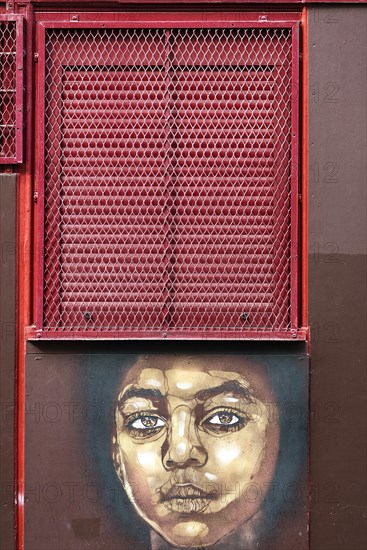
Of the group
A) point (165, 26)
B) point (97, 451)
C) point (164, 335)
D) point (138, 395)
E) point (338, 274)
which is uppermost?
point (165, 26)

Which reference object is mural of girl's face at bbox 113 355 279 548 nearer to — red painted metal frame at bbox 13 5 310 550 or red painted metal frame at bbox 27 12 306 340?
red painted metal frame at bbox 27 12 306 340

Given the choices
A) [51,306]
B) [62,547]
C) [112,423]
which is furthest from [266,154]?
[62,547]

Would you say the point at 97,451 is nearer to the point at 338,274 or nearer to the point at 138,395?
the point at 138,395

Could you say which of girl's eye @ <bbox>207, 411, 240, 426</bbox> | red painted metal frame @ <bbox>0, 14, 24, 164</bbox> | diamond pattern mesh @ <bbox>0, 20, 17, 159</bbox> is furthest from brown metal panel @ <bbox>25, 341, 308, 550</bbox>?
diamond pattern mesh @ <bbox>0, 20, 17, 159</bbox>

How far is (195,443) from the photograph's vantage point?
443 centimetres

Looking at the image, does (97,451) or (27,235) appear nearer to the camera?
(97,451)

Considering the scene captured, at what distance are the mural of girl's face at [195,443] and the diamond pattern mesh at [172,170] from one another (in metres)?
0.38

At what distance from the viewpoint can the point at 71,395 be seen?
445 centimetres

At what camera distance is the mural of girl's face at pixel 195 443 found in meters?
4.42

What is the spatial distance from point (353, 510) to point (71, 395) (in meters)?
2.09

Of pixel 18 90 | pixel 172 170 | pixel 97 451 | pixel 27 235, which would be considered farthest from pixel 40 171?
pixel 97 451

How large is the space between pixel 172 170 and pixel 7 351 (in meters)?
1.71

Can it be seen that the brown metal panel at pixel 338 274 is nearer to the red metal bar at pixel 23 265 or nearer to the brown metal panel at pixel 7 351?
the red metal bar at pixel 23 265

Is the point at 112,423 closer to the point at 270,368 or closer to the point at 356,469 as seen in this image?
the point at 270,368
